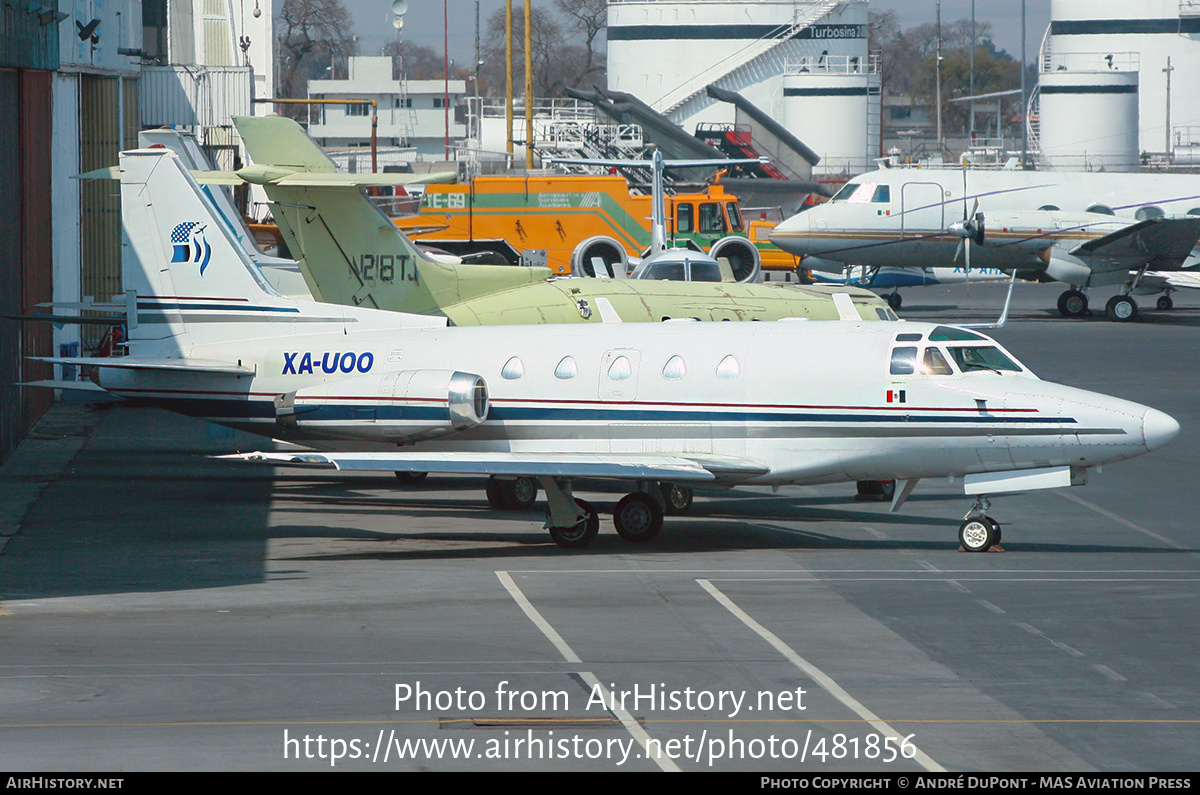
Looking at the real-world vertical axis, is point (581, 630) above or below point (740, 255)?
below

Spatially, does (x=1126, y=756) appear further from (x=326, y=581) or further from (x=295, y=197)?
(x=295, y=197)

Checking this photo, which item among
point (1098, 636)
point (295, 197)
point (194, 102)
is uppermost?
point (194, 102)

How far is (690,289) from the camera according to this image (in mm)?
26016

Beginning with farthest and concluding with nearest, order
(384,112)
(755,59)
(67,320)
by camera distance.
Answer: (384,112) < (755,59) < (67,320)

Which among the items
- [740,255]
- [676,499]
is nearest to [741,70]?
[740,255]

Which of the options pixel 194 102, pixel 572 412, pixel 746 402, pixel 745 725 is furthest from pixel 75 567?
pixel 194 102

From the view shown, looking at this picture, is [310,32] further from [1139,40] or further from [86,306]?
[86,306]

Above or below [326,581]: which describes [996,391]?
above

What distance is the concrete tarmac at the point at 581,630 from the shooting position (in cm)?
1070

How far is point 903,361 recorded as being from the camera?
19078mm

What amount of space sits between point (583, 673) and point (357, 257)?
14.6 metres

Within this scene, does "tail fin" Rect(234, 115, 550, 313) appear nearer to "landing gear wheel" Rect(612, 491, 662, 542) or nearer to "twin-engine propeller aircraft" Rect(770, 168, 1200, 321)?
"landing gear wheel" Rect(612, 491, 662, 542)

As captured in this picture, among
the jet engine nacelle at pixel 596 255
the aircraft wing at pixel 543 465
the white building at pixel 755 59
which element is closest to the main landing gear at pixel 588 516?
the aircraft wing at pixel 543 465
